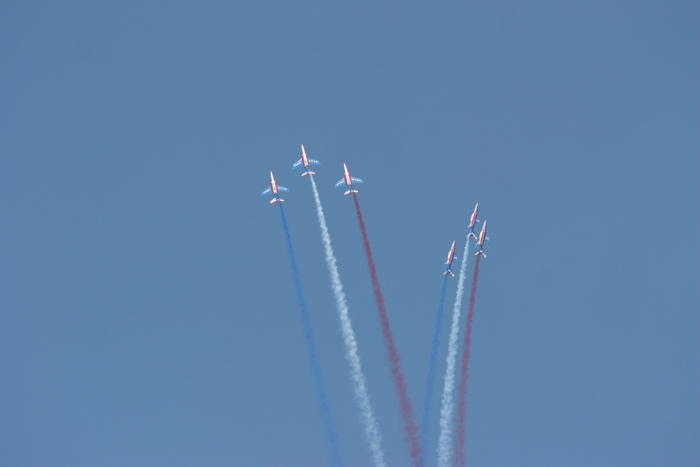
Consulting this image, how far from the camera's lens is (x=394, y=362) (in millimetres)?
86750

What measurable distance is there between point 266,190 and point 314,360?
1510 centimetres

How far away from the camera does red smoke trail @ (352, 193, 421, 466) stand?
276 ft

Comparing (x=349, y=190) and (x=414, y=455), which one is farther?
(x=349, y=190)

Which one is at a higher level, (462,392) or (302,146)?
(302,146)

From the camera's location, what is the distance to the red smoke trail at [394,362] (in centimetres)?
8425

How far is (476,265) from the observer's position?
304 ft

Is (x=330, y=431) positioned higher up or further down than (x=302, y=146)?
further down

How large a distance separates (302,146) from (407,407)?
23079 mm

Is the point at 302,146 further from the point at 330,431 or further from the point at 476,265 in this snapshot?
the point at 330,431

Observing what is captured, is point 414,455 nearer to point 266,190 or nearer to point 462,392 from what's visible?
point 462,392

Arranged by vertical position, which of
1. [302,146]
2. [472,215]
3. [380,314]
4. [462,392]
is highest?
[302,146]

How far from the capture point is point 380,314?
290ft

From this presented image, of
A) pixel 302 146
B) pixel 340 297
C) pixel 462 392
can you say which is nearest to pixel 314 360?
pixel 340 297

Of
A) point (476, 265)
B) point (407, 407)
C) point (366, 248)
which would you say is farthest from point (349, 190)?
point (407, 407)
